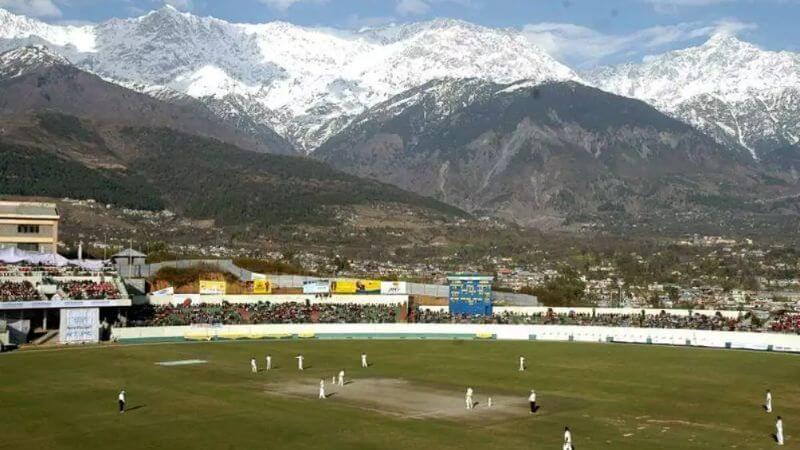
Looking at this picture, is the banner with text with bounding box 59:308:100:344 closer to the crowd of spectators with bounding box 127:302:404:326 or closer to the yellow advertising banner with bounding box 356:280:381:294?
the crowd of spectators with bounding box 127:302:404:326

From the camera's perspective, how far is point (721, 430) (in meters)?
50.4

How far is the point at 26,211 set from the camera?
134500mm

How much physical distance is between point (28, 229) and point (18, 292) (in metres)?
38.4

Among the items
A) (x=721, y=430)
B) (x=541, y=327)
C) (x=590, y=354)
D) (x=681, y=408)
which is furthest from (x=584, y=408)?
(x=541, y=327)

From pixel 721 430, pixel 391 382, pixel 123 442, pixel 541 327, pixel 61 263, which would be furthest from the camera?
pixel 61 263

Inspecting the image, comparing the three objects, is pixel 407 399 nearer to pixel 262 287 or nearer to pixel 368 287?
pixel 368 287

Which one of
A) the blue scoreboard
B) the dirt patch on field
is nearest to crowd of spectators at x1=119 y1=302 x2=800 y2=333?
the blue scoreboard

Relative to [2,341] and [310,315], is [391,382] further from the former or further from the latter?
[310,315]

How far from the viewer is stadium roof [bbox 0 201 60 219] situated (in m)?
132

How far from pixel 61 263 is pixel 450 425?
8032cm

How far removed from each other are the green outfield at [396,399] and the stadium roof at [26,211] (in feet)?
155

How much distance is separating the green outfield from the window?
48.2m

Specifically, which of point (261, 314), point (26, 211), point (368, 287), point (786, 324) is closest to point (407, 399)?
point (261, 314)

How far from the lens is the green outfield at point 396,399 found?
158ft
